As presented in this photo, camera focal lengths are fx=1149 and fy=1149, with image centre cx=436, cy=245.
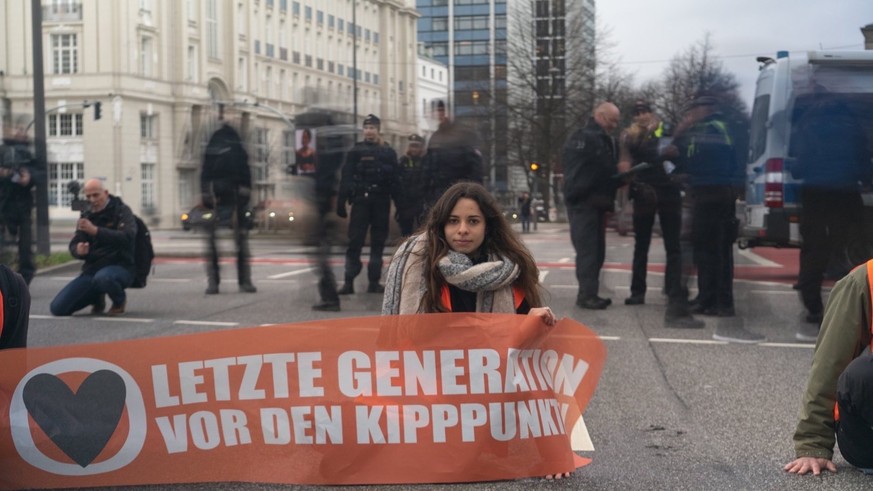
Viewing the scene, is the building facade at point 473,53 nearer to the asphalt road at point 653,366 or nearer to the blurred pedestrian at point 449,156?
the blurred pedestrian at point 449,156

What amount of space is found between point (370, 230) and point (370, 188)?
53 centimetres

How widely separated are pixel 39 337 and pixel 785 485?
6.57m

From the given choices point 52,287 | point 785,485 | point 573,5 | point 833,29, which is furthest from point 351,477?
point 52,287

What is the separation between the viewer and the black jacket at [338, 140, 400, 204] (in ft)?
A: 39.5

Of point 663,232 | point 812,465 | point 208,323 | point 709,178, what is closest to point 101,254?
point 208,323

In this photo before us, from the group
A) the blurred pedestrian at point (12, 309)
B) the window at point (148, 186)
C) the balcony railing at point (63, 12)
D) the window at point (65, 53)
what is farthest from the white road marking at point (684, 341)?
the window at point (65, 53)

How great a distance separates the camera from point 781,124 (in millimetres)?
14891

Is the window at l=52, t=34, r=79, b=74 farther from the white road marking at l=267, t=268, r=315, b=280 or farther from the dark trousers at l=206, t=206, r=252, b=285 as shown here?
the dark trousers at l=206, t=206, r=252, b=285

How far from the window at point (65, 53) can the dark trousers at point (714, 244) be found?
394 inches

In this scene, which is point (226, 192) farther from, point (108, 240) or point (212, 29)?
point (108, 240)

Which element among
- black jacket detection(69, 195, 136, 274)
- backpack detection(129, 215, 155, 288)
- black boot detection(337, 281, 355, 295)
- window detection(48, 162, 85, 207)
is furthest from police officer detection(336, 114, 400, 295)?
window detection(48, 162, 85, 207)

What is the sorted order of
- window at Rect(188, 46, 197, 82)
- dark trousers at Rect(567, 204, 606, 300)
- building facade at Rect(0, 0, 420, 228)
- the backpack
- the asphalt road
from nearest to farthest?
the asphalt road < dark trousers at Rect(567, 204, 606, 300) < the backpack < building facade at Rect(0, 0, 420, 228) < window at Rect(188, 46, 197, 82)

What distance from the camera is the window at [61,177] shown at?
51.4ft

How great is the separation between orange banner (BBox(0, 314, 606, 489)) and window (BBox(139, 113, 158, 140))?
35.8 ft
